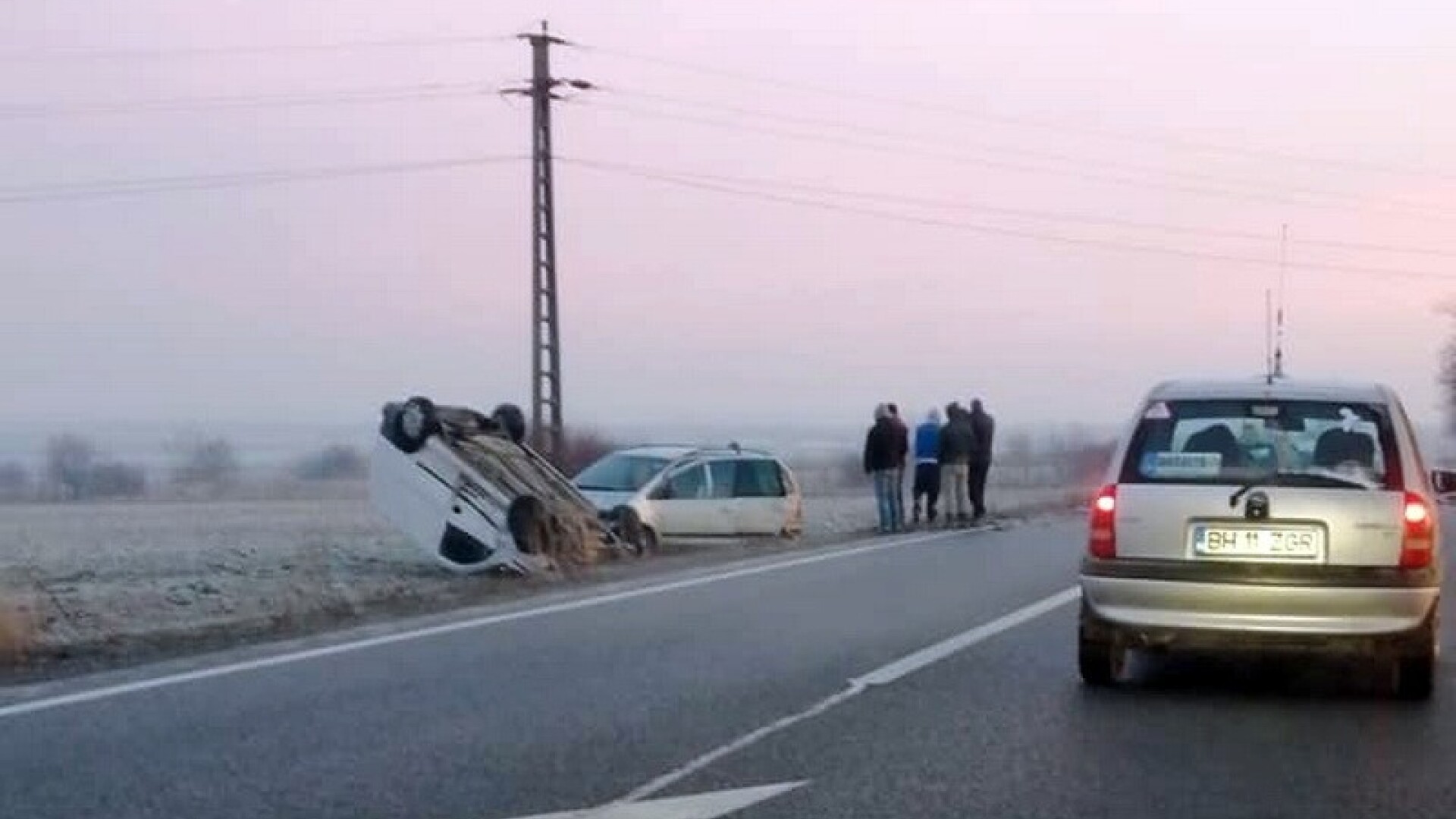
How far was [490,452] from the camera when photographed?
24.7 m

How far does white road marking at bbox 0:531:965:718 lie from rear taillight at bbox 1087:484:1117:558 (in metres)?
5.05

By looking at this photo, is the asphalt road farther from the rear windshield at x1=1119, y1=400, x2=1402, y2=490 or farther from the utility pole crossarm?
the utility pole crossarm

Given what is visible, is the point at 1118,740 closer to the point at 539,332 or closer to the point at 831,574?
the point at 831,574

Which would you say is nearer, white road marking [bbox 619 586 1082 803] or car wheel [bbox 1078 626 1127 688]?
white road marking [bbox 619 586 1082 803]

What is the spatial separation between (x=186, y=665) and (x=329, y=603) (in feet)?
16.9

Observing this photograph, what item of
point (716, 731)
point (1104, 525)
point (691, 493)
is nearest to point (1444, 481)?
point (1104, 525)

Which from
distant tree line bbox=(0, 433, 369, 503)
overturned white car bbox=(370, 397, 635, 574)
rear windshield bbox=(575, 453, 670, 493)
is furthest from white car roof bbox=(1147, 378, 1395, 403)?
distant tree line bbox=(0, 433, 369, 503)

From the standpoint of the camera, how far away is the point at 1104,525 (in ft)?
41.4

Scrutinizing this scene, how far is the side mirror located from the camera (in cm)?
1416

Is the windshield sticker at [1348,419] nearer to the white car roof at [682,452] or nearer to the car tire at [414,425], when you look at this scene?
the car tire at [414,425]

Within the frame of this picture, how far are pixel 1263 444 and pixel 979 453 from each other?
2089 centimetres

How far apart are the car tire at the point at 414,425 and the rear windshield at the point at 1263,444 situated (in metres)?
12.0

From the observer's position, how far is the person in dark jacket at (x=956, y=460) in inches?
1289

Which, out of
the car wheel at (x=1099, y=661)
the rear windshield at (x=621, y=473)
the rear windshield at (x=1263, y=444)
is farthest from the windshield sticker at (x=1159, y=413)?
the rear windshield at (x=621, y=473)
